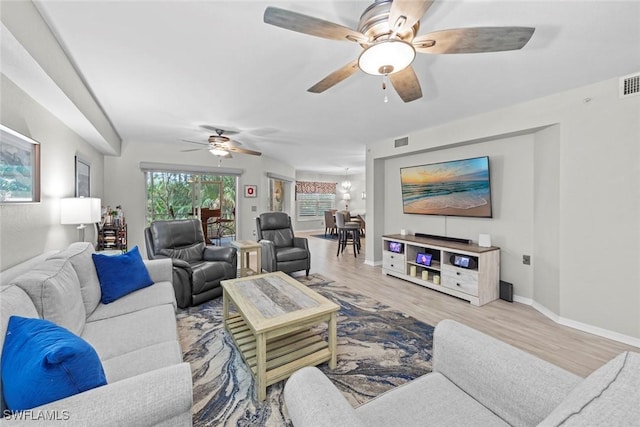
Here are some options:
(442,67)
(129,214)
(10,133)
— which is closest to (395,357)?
(442,67)

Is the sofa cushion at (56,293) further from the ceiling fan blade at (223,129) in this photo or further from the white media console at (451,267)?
the white media console at (451,267)

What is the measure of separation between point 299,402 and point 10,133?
257 centimetres

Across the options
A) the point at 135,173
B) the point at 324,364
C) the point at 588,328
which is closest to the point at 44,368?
the point at 324,364

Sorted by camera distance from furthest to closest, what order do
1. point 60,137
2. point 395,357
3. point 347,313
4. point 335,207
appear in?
point 335,207 < point 347,313 < point 60,137 < point 395,357

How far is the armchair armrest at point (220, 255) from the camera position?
11.9ft

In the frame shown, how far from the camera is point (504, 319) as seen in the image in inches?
114

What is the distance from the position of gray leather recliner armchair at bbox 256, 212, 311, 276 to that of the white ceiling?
1.76m

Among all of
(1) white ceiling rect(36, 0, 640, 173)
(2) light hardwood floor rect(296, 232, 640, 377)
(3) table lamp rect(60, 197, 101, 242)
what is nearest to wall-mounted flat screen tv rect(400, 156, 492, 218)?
(1) white ceiling rect(36, 0, 640, 173)

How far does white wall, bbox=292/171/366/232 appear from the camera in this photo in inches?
413

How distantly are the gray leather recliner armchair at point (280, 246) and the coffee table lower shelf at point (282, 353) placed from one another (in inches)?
73.9

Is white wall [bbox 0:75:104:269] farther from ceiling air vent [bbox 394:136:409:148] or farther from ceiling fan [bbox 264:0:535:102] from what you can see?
ceiling air vent [bbox 394:136:409:148]

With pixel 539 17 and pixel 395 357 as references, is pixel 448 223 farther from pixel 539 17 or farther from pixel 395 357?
pixel 539 17

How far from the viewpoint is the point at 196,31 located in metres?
1.77

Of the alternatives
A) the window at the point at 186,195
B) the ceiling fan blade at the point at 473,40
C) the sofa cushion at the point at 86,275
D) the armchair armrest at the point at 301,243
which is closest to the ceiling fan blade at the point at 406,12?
the ceiling fan blade at the point at 473,40
